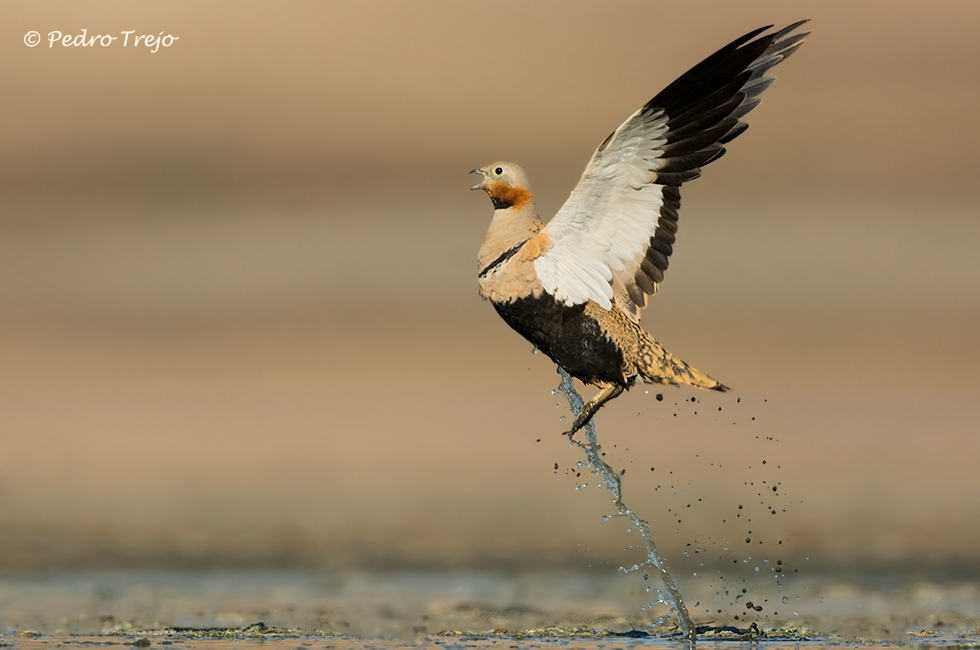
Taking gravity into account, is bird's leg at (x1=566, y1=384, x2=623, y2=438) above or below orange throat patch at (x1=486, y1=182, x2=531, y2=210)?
below

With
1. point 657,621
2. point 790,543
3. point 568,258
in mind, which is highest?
point 568,258

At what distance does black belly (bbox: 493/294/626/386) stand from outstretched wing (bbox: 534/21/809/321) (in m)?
0.13

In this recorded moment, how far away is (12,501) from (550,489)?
4885 millimetres

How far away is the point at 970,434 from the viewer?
59.0 feet

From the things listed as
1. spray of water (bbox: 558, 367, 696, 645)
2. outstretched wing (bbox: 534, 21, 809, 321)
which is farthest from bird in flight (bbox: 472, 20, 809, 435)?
spray of water (bbox: 558, 367, 696, 645)

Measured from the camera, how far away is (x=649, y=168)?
10.6 metres

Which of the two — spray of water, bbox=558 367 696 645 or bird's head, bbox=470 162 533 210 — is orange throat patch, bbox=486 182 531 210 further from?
spray of water, bbox=558 367 696 645

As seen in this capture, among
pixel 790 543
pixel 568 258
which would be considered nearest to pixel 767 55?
pixel 568 258

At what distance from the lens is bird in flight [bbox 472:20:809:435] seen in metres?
10.5

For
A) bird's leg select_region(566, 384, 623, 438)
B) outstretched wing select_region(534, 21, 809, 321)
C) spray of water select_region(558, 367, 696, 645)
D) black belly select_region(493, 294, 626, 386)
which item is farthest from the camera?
spray of water select_region(558, 367, 696, 645)

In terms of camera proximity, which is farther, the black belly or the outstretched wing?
the black belly

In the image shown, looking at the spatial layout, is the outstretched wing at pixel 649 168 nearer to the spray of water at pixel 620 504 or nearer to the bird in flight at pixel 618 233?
the bird in flight at pixel 618 233

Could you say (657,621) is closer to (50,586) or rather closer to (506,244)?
(506,244)

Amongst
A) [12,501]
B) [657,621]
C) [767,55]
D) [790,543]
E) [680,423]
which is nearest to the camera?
[767,55]
